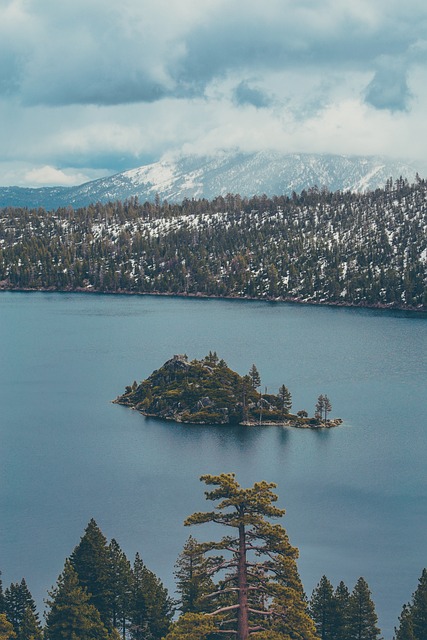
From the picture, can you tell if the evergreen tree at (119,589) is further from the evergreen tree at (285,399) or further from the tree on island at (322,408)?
the evergreen tree at (285,399)

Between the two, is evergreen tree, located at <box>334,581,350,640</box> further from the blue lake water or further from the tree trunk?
the tree trunk

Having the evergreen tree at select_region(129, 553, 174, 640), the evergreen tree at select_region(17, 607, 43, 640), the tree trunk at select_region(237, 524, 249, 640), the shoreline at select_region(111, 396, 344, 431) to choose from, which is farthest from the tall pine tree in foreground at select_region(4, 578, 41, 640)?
the shoreline at select_region(111, 396, 344, 431)

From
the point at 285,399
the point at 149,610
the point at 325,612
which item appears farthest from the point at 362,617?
the point at 285,399

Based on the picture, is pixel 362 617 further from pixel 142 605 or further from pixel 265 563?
pixel 265 563

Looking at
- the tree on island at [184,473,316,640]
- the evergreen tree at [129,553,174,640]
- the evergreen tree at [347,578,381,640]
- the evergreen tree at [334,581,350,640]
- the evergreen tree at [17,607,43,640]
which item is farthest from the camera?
the evergreen tree at [129,553,174,640]

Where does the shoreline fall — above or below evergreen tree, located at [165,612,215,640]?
below

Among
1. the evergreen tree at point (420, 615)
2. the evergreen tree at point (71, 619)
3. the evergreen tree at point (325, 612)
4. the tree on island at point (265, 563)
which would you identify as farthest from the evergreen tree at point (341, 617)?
the tree on island at point (265, 563)

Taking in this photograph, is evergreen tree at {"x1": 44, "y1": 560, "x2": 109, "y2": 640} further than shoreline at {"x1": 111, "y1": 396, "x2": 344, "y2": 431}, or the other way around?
shoreline at {"x1": 111, "y1": 396, "x2": 344, "y2": 431}
